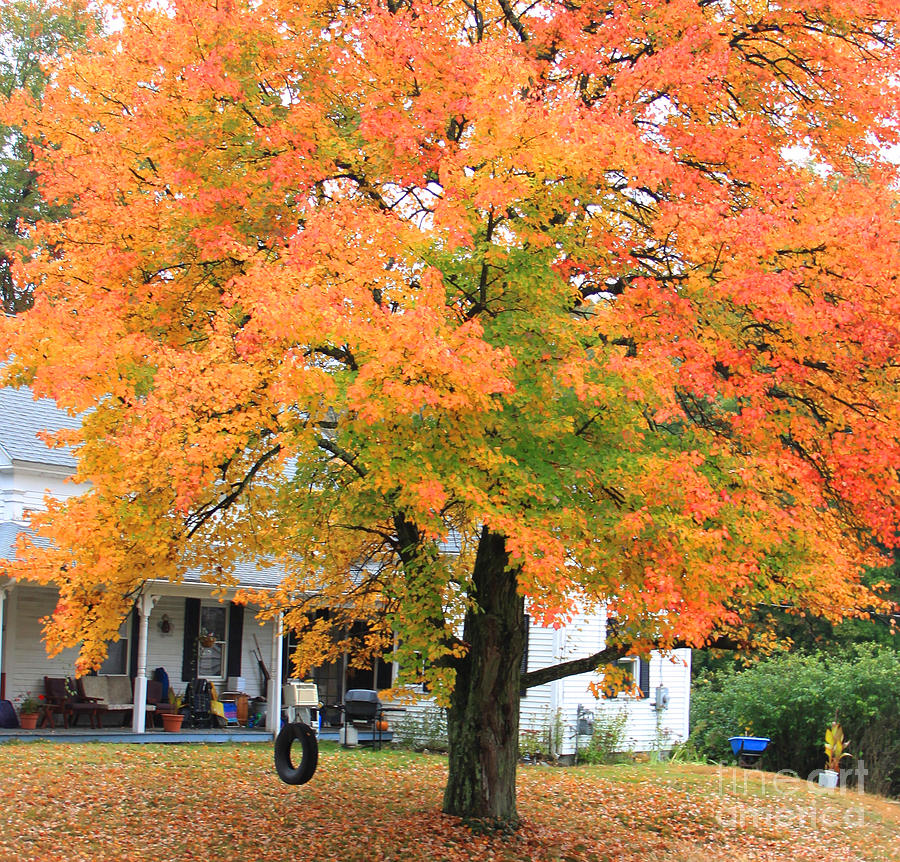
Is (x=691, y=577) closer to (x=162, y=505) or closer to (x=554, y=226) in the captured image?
(x=554, y=226)

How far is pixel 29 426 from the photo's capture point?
2325 cm

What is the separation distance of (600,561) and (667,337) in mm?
2534

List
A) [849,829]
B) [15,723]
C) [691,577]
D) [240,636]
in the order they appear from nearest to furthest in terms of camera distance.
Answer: [691,577] < [849,829] < [15,723] < [240,636]

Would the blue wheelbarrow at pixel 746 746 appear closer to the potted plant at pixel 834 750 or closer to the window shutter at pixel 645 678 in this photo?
the potted plant at pixel 834 750

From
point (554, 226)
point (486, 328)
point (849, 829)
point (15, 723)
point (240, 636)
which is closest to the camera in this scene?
point (486, 328)

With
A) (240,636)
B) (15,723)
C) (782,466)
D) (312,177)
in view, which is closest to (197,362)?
(312,177)

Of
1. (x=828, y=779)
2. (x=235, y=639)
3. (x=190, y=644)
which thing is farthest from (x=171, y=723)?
(x=828, y=779)

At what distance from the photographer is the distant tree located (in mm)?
38312

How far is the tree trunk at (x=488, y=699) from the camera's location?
47.9ft

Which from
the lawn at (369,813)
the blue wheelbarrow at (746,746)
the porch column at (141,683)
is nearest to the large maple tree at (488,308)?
the lawn at (369,813)

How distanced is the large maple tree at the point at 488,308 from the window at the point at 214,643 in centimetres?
1206

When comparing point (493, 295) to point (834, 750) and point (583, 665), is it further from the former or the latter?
point (834, 750)

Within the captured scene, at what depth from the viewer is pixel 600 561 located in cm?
1084

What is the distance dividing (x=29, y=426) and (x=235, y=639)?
700 cm
